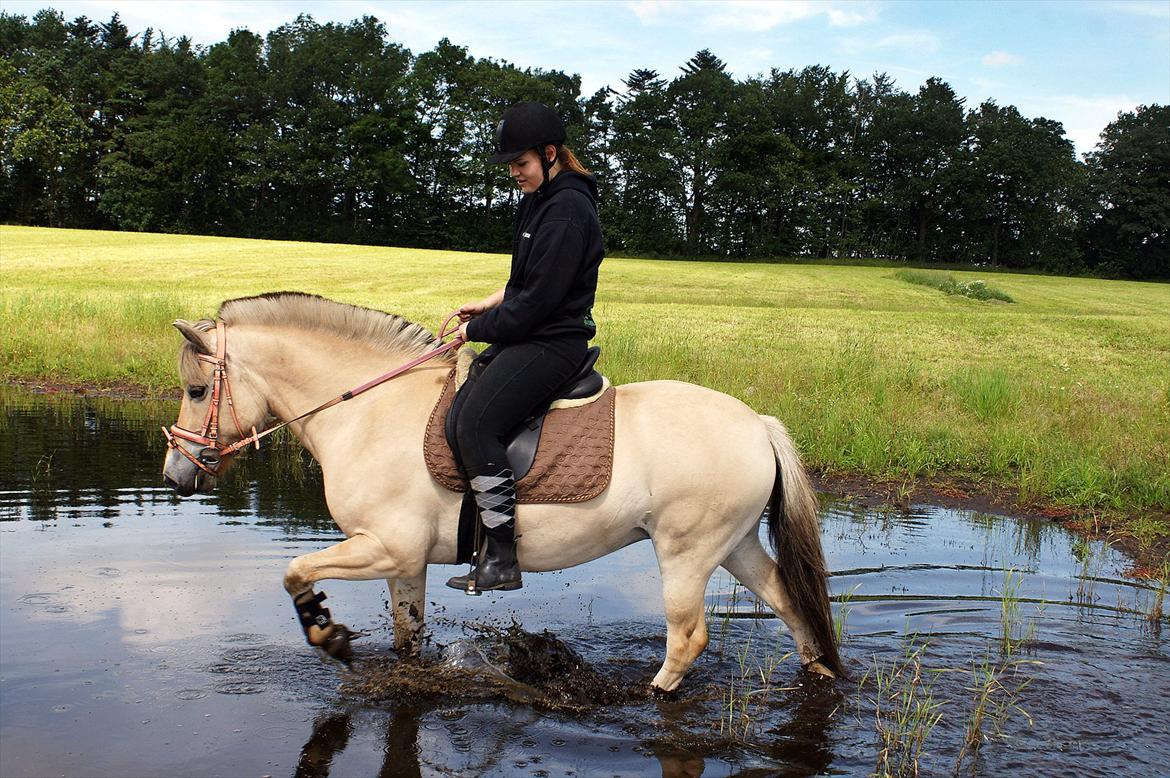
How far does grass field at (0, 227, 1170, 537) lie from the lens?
11.3 m

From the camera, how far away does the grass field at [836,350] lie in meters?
11.3

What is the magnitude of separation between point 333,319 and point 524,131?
1678 mm

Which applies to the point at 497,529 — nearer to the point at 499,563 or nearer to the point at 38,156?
the point at 499,563

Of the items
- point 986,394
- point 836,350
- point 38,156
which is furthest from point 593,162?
point 986,394

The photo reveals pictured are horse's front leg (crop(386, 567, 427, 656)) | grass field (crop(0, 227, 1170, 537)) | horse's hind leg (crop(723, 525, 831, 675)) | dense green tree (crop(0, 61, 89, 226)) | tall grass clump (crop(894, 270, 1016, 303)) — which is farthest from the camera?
dense green tree (crop(0, 61, 89, 226))

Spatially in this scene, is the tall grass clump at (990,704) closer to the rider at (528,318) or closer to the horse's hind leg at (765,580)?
the horse's hind leg at (765,580)

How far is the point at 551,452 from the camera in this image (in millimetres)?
5242

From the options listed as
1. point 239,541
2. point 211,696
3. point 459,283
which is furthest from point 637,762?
point 459,283

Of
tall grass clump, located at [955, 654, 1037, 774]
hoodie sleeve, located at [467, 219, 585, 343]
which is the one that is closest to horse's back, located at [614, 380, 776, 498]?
hoodie sleeve, located at [467, 219, 585, 343]

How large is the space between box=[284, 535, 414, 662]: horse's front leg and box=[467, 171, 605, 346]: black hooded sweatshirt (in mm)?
1300

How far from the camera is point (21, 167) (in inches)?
2537

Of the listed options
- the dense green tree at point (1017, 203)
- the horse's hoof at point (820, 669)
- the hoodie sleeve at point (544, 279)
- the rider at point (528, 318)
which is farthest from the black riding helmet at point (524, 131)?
the dense green tree at point (1017, 203)

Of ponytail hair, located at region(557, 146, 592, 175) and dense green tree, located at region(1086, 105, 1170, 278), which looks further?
dense green tree, located at region(1086, 105, 1170, 278)

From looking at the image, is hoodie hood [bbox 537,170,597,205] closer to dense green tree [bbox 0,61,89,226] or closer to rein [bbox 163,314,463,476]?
rein [bbox 163,314,463,476]
